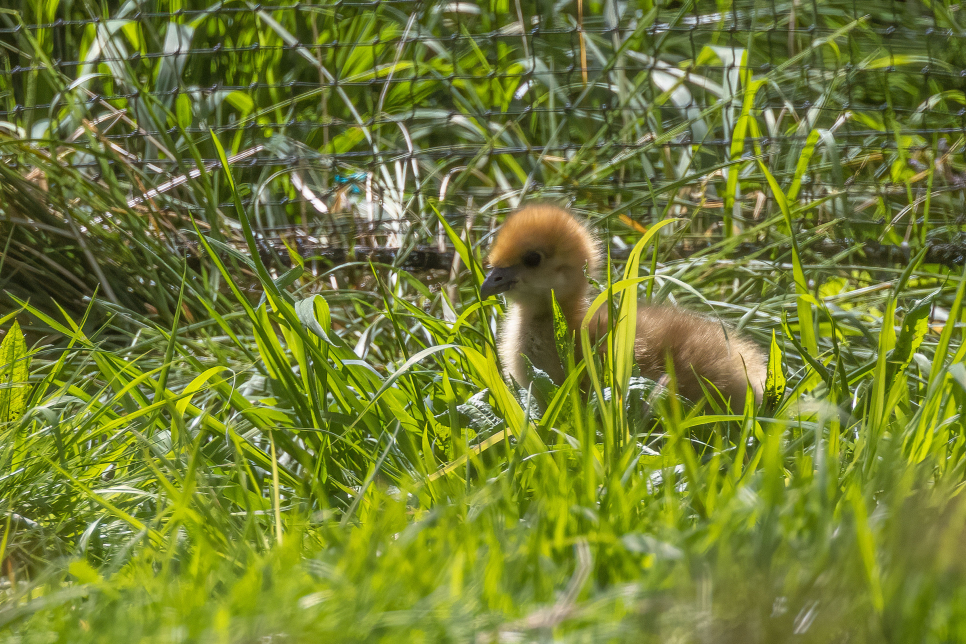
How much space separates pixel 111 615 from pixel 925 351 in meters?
2.41

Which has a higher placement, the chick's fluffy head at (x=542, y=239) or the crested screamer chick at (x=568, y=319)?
the chick's fluffy head at (x=542, y=239)

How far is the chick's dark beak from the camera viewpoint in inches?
101

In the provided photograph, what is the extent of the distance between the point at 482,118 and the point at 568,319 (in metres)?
1.76

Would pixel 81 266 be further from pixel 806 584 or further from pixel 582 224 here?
pixel 806 584

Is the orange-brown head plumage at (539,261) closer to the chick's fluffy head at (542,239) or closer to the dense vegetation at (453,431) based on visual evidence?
the chick's fluffy head at (542,239)

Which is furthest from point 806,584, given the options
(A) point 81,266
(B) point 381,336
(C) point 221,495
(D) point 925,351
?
(A) point 81,266

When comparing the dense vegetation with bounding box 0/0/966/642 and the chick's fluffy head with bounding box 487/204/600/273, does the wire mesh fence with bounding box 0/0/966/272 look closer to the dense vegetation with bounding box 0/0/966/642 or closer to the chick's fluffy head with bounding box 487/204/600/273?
the dense vegetation with bounding box 0/0/966/642

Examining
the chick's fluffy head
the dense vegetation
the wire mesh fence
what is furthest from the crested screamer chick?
the wire mesh fence

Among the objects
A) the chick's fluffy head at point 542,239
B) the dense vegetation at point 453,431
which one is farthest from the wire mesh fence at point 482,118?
the chick's fluffy head at point 542,239

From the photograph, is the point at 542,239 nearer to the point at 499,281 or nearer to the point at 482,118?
the point at 499,281

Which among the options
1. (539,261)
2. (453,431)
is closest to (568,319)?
(539,261)

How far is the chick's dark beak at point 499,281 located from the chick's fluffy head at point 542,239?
0.12 ft

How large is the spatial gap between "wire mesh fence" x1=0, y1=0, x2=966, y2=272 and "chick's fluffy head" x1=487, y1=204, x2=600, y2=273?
27 centimetres

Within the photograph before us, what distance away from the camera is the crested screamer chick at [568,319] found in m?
2.30
